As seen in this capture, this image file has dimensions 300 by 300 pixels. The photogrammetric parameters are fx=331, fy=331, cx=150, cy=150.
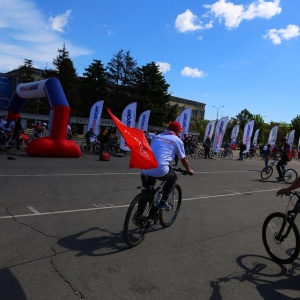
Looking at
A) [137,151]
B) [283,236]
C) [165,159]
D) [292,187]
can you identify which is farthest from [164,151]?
[283,236]

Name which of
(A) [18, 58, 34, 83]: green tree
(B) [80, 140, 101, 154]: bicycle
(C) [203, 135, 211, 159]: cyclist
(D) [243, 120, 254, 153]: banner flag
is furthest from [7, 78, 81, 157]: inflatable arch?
(A) [18, 58, 34, 83]: green tree

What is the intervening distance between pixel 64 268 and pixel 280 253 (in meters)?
3.02

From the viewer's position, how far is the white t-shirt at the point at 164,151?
5223 millimetres

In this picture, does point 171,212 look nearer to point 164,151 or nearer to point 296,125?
point 164,151

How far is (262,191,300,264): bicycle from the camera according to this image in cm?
455

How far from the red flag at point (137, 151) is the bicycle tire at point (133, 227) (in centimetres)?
50

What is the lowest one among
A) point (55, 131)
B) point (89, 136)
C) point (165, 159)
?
point (89, 136)

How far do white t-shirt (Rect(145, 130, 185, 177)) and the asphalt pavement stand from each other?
110 centimetres

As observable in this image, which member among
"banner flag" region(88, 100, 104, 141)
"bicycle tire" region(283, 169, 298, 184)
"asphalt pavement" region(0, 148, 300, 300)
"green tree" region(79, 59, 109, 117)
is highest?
"green tree" region(79, 59, 109, 117)

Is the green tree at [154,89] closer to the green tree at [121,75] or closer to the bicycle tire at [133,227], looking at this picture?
the green tree at [121,75]

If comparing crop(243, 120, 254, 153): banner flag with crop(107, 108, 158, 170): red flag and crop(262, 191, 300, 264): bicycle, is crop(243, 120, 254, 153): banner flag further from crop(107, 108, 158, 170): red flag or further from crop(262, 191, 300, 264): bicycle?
crop(107, 108, 158, 170): red flag

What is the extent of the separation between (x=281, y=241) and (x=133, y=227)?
7.04 ft

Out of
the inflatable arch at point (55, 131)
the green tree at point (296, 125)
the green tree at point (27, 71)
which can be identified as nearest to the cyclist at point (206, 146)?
the inflatable arch at point (55, 131)

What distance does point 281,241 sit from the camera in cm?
475
